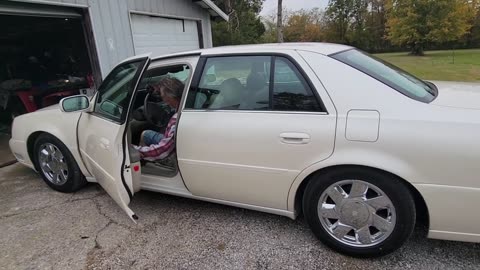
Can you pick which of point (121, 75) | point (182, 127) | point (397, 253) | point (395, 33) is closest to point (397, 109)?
point (397, 253)

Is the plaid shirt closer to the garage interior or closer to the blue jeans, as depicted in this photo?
the blue jeans

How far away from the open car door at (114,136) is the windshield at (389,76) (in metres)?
1.64

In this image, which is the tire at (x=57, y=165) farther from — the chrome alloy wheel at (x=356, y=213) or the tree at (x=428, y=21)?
the tree at (x=428, y=21)

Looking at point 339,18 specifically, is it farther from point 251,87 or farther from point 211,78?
point 251,87

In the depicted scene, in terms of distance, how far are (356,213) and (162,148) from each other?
69.5 inches

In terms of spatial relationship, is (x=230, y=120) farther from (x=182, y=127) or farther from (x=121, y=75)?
(x=121, y=75)

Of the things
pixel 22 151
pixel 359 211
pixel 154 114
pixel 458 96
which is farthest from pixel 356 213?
pixel 22 151

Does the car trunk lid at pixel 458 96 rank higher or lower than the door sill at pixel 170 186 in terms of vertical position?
higher

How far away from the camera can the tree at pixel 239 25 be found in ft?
74.2

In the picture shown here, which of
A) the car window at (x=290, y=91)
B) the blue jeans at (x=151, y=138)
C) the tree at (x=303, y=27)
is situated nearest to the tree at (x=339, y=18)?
the tree at (x=303, y=27)

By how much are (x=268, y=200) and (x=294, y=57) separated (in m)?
1.14

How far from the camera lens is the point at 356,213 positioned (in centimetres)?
236

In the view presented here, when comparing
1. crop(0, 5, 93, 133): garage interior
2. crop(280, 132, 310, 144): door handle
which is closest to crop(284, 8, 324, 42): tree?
crop(0, 5, 93, 133): garage interior

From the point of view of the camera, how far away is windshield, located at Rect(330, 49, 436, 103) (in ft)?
7.62
